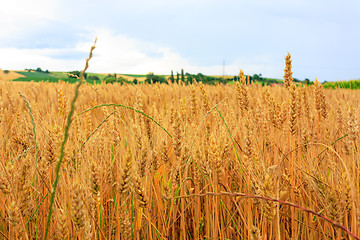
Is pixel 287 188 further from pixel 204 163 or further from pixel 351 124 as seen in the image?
pixel 204 163

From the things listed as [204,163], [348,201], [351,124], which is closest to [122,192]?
[204,163]

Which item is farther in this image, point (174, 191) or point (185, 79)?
point (185, 79)

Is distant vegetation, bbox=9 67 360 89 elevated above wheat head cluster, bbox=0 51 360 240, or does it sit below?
above

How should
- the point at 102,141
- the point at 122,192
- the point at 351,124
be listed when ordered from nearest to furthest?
1. the point at 122,192
2. the point at 351,124
3. the point at 102,141

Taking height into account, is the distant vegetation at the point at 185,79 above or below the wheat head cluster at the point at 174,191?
above

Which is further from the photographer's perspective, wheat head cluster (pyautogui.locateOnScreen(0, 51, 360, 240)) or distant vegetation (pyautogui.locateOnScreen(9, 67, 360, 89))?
distant vegetation (pyautogui.locateOnScreen(9, 67, 360, 89))

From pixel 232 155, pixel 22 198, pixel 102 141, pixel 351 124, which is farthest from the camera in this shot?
pixel 232 155

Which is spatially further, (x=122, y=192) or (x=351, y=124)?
(x=351, y=124)

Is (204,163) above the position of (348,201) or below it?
above

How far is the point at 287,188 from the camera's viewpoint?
158cm

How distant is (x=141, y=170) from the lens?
1079 mm

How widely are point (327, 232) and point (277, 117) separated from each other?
2.91 ft

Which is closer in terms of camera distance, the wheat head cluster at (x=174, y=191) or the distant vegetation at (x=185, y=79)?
the wheat head cluster at (x=174, y=191)

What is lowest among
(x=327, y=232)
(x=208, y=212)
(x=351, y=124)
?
(x=327, y=232)
